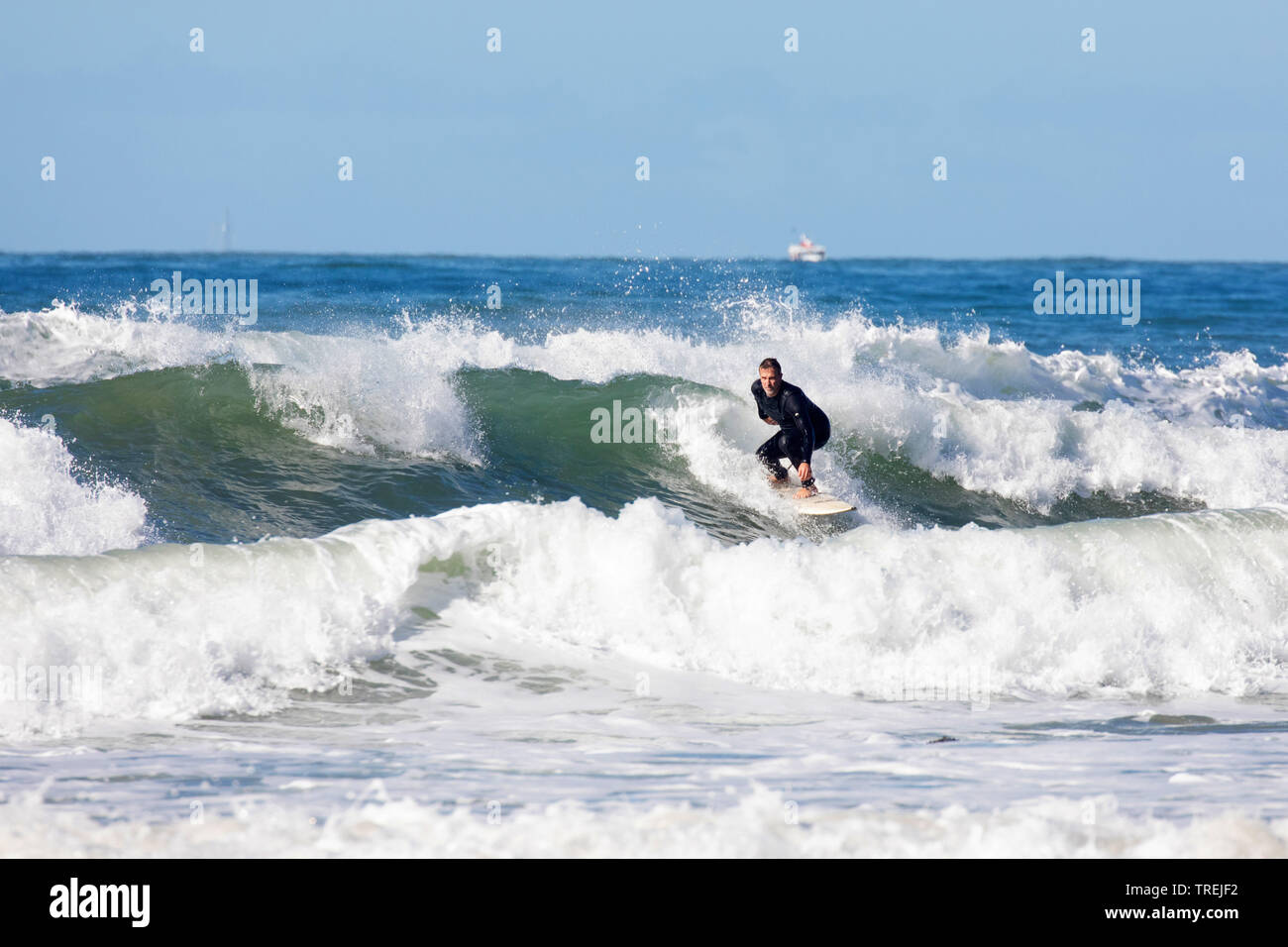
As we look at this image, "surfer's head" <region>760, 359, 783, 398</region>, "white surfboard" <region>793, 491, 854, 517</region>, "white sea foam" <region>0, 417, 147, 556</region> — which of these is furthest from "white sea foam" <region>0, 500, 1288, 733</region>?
"surfer's head" <region>760, 359, 783, 398</region>

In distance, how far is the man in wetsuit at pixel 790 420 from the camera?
10531 millimetres

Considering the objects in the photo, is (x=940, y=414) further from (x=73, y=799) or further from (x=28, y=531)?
(x=73, y=799)

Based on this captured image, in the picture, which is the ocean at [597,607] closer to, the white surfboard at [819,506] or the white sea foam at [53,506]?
the white sea foam at [53,506]

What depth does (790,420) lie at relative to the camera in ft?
34.8

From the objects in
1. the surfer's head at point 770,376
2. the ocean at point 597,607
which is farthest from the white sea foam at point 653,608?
the surfer's head at point 770,376

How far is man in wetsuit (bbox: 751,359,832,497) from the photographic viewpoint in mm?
10531

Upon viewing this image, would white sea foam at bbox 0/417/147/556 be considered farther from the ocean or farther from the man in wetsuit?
the man in wetsuit

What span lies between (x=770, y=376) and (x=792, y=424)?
0.51 metres

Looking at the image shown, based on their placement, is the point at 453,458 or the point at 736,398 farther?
the point at 736,398

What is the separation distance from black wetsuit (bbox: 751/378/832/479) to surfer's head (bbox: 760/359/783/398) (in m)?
0.04

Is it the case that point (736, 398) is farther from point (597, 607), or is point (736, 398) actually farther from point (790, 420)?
point (597, 607)

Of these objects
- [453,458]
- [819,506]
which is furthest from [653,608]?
[453,458]

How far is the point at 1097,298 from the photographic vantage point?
30.0 m
